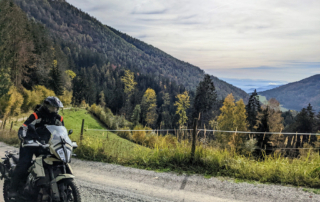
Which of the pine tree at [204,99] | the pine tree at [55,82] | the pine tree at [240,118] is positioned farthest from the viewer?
the pine tree at [204,99]

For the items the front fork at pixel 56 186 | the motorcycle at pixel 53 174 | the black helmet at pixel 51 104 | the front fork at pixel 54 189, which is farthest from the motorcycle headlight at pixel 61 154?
the black helmet at pixel 51 104

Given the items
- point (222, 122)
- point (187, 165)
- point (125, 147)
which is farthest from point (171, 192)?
point (222, 122)

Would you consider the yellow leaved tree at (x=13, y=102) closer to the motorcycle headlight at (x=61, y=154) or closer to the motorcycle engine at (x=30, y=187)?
the motorcycle engine at (x=30, y=187)

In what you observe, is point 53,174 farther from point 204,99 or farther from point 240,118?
point 204,99

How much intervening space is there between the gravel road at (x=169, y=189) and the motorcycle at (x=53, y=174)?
1189 millimetres

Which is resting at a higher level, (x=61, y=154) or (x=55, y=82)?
(x=55, y=82)

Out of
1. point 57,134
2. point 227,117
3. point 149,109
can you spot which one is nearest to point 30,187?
point 57,134

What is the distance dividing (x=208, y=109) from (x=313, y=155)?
48.9 metres

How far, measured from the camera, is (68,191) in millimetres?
3529

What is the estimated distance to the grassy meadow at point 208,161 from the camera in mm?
5531

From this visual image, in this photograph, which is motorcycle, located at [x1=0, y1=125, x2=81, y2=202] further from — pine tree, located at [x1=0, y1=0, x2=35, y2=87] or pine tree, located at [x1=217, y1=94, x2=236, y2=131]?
pine tree, located at [x1=217, y1=94, x2=236, y2=131]

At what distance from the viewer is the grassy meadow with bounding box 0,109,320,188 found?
5531mm

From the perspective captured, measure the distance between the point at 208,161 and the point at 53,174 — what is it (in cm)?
454

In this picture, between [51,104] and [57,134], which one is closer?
[57,134]
